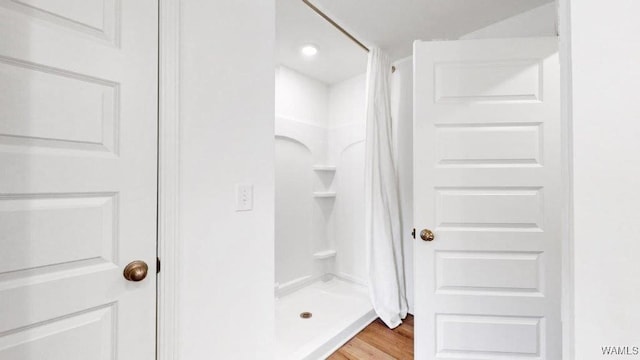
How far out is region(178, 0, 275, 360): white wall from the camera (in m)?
0.86

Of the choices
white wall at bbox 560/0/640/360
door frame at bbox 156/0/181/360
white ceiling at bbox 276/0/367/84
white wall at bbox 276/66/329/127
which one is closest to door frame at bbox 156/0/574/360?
door frame at bbox 156/0/181/360

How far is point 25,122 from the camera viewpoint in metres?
0.61

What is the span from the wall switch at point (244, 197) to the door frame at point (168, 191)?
22 centimetres

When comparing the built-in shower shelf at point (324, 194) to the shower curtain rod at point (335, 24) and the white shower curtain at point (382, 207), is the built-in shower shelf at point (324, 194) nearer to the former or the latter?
the white shower curtain at point (382, 207)

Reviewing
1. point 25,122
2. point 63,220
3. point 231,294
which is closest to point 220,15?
point 25,122

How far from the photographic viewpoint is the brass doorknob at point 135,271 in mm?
735

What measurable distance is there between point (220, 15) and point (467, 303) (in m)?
1.78

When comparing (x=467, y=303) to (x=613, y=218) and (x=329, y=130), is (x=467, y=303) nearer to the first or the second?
(x=613, y=218)

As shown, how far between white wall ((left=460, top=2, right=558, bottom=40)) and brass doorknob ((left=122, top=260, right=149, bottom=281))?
243cm

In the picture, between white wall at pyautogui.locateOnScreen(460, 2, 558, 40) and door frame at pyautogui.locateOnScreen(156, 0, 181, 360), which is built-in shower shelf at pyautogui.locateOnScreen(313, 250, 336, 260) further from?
white wall at pyautogui.locateOnScreen(460, 2, 558, 40)

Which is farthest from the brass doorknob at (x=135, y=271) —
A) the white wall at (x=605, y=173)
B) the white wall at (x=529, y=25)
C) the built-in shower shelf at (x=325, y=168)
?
the white wall at (x=529, y=25)

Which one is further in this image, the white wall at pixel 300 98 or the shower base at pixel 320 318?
the white wall at pixel 300 98

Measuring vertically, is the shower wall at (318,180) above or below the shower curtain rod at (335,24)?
below

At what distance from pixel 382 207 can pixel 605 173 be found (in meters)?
1.71
